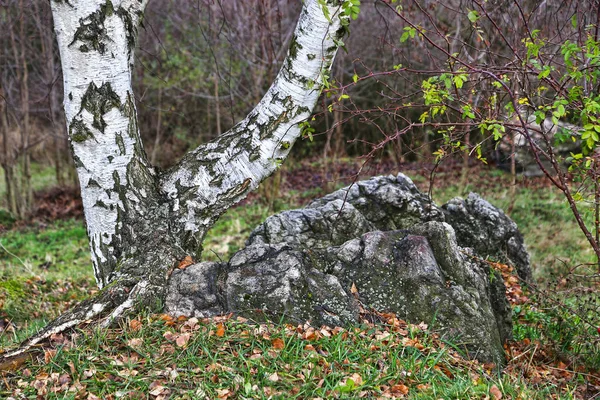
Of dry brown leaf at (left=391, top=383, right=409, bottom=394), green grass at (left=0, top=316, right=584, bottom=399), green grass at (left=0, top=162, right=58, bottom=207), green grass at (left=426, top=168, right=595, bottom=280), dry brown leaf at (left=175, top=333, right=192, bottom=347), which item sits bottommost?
green grass at (left=0, top=162, right=58, bottom=207)

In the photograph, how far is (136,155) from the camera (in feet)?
12.8

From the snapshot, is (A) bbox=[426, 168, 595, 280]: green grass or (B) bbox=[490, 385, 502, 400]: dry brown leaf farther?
(A) bbox=[426, 168, 595, 280]: green grass

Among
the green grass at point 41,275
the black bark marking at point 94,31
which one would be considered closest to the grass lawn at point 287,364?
the green grass at point 41,275

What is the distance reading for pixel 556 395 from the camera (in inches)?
130

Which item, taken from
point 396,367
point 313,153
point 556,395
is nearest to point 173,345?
point 396,367

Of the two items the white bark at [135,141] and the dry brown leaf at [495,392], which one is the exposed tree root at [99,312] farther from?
the dry brown leaf at [495,392]

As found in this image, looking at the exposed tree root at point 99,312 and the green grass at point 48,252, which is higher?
the exposed tree root at point 99,312

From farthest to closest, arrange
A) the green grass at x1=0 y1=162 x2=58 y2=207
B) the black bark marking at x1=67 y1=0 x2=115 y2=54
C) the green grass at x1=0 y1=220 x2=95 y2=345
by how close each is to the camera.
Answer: the green grass at x1=0 y1=162 x2=58 y2=207, the green grass at x1=0 y1=220 x2=95 y2=345, the black bark marking at x1=67 y1=0 x2=115 y2=54

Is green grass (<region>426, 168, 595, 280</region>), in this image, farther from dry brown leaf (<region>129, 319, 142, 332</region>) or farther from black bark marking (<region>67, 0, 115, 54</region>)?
black bark marking (<region>67, 0, 115, 54</region>)

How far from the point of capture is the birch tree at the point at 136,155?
362 cm

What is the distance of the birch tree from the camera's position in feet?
11.9

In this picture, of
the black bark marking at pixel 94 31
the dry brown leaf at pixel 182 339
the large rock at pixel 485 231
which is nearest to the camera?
the dry brown leaf at pixel 182 339

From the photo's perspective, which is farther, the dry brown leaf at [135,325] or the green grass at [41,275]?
the green grass at [41,275]

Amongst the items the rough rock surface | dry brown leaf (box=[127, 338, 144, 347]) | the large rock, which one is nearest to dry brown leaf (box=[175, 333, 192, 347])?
dry brown leaf (box=[127, 338, 144, 347])
